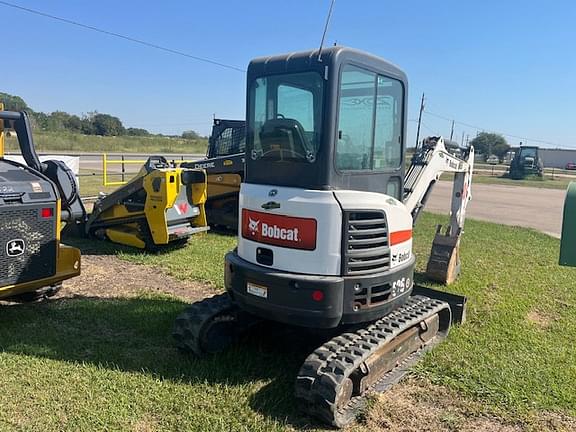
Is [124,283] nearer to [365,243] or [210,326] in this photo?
[210,326]

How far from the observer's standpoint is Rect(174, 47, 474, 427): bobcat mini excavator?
3.62 m

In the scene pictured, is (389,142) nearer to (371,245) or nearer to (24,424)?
(371,245)

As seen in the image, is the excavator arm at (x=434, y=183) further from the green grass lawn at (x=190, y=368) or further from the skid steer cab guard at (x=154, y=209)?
the skid steer cab guard at (x=154, y=209)

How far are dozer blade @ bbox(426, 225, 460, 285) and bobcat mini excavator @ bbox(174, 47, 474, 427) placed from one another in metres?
2.74

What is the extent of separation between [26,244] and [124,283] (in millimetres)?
1958

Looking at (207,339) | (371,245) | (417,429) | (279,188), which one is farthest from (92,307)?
(417,429)

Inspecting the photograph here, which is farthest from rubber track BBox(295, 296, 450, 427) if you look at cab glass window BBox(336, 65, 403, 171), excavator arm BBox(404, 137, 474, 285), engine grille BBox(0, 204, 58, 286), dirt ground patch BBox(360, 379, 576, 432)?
engine grille BBox(0, 204, 58, 286)

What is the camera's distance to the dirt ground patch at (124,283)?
20.3ft

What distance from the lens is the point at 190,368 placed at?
413 centimetres

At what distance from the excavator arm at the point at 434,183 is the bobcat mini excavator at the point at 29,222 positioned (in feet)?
12.1

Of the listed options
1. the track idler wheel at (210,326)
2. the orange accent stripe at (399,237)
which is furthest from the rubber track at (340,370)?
the track idler wheel at (210,326)

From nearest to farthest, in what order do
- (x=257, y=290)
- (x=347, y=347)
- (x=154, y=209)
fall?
(x=347, y=347) < (x=257, y=290) < (x=154, y=209)

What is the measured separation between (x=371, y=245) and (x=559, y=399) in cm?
192

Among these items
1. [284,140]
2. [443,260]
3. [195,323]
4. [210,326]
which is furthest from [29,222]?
[443,260]
